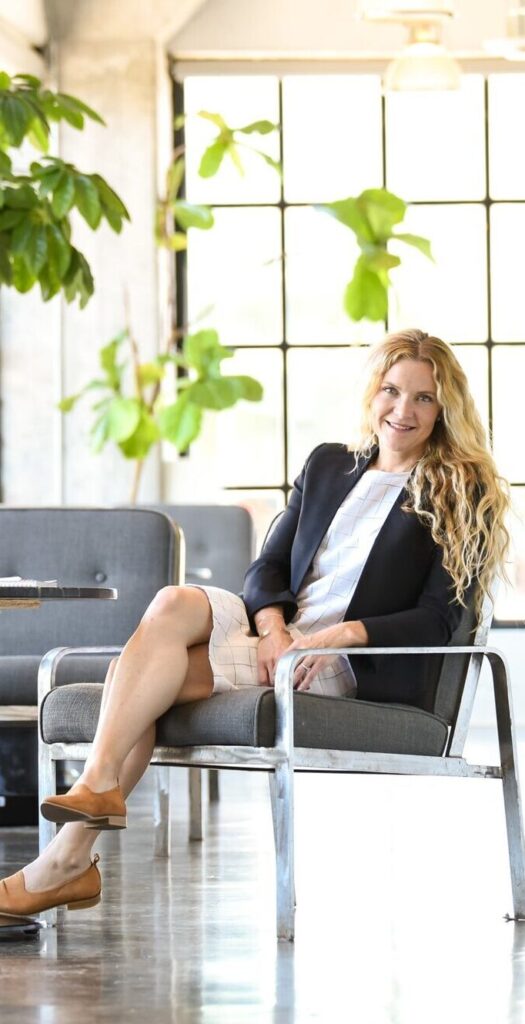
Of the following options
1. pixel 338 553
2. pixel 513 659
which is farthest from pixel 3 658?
pixel 513 659

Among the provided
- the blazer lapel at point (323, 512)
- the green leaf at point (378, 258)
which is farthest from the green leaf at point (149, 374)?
the blazer lapel at point (323, 512)

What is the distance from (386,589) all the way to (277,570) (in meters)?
0.28

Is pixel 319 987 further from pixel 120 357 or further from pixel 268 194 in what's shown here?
pixel 268 194

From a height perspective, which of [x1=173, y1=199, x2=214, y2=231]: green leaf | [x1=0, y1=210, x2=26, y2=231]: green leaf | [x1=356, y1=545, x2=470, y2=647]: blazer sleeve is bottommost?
[x1=356, y1=545, x2=470, y2=647]: blazer sleeve

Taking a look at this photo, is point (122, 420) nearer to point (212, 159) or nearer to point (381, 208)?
point (212, 159)

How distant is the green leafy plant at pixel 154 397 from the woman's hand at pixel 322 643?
13.6 ft

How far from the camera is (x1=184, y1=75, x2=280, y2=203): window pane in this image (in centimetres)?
779

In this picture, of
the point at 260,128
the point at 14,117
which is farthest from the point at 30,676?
the point at 260,128

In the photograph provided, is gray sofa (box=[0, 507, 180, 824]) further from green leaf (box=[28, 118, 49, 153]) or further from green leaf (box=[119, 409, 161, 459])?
green leaf (box=[119, 409, 161, 459])

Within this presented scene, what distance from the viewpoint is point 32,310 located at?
7.44 m

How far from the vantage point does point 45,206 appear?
416 centimetres

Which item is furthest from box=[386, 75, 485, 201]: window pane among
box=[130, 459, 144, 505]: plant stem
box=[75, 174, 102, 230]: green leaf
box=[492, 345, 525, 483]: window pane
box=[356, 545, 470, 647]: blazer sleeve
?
box=[356, 545, 470, 647]: blazer sleeve

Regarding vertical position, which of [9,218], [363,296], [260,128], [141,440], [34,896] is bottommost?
[34,896]

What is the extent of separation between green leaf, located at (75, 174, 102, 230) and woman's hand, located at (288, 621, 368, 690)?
1.36 meters
